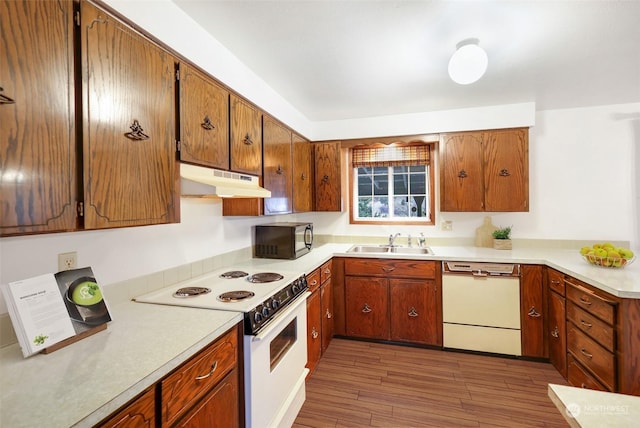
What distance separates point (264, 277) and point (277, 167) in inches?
38.7

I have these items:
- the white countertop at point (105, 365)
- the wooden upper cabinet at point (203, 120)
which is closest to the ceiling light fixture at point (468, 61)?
the wooden upper cabinet at point (203, 120)

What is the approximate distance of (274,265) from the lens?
90.4 inches

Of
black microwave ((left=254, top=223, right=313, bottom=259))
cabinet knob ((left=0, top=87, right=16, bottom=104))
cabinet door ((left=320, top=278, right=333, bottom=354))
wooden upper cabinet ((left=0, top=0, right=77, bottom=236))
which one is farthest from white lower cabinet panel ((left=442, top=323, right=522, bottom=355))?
cabinet knob ((left=0, top=87, right=16, bottom=104))

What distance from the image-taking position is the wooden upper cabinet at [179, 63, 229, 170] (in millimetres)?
1417

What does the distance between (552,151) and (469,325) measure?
1987mm

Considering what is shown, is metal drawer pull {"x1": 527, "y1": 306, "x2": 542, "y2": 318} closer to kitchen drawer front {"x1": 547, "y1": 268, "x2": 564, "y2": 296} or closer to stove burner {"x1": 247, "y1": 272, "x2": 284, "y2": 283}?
kitchen drawer front {"x1": 547, "y1": 268, "x2": 564, "y2": 296}

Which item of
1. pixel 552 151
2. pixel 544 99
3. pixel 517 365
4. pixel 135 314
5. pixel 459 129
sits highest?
pixel 544 99

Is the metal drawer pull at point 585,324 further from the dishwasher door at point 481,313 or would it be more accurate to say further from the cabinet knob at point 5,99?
the cabinet knob at point 5,99

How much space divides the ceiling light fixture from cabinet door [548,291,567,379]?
1.82 metres

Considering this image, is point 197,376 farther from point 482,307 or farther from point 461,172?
point 461,172

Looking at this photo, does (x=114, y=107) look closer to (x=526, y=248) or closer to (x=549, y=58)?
(x=549, y=58)

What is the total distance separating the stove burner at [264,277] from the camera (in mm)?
1829

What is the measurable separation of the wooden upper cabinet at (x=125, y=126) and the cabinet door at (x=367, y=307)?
1.95 meters

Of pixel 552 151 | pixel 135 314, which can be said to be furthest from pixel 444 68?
pixel 135 314
